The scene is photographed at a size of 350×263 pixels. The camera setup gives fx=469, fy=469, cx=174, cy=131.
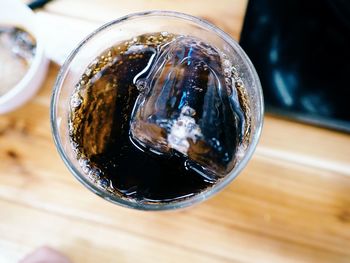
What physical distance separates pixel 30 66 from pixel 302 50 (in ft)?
1.53

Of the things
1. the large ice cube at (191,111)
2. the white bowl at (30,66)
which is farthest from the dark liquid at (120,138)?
the white bowl at (30,66)

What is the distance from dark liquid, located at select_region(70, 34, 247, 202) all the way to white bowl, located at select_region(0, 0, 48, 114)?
5.1 inches

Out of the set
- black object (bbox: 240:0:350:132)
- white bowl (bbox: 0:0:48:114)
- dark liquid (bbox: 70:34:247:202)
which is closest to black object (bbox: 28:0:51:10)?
white bowl (bbox: 0:0:48:114)

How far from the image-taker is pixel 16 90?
752 mm

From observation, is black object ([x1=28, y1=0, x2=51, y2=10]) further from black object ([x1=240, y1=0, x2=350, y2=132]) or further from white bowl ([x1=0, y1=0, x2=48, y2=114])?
black object ([x1=240, y1=0, x2=350, y2=132])

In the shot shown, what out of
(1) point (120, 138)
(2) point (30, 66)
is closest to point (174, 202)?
(1) point (120, 138)

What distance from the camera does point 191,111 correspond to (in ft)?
1.90

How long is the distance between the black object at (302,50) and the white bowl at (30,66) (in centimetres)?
34

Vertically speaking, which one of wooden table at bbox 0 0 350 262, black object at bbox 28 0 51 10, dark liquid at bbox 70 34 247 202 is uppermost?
black object at bbox 28 0 51 10

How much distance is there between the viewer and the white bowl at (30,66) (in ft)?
2.47

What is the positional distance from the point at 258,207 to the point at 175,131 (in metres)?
0.26

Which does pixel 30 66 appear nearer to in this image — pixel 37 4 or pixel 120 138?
pixel 37 4

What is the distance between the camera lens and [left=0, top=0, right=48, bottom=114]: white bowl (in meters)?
0.75

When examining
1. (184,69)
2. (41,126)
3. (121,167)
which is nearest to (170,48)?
(184,69)
